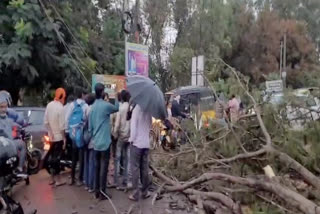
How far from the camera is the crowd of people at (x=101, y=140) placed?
8.16m

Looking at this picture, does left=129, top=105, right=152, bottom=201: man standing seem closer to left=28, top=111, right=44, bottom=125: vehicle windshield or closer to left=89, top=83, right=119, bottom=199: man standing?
left=89, top=83, right=119, bottom=199: man standing

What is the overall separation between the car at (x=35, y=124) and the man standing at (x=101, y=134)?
3.04 meters

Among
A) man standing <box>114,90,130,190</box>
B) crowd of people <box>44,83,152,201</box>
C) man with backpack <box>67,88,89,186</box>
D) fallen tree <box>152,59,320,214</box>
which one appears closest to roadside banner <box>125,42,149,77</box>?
crowd of people <box>44,83,152,201</box>

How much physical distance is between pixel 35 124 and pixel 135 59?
4258mm

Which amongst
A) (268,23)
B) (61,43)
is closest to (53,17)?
(61,43)

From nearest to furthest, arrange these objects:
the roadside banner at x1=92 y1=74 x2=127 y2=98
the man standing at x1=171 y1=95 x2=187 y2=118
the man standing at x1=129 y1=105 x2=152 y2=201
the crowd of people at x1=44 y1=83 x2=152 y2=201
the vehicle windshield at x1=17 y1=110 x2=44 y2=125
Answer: the man standing at x1=129 y1=105 x2=152 y2=201 < the crowd of people at x1=44 y1=83 x2=152 y2=201 < the vehicle windshield at x1=17 y1=110 x2=44 y2=125 < the roadside banner at x1=92 y1=74 x2=127 y2=98 < the man standing at x1=171 y1=95 x2=187 y2=118

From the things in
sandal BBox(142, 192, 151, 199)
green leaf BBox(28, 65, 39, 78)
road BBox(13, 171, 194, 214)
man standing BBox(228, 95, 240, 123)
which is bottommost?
road BBox(13, 171, 194, 214)

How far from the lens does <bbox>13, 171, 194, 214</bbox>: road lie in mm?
7805

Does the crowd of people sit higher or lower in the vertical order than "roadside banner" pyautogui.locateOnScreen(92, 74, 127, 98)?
lower

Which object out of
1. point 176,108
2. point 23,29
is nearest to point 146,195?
point 176,108

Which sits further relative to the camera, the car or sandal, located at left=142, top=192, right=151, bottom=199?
the car

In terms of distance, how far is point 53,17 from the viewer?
16375 millimetres

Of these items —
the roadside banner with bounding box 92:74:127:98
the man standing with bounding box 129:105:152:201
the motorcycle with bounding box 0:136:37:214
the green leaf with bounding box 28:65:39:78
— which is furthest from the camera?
the green leaf with bounding box 28:65:39:78

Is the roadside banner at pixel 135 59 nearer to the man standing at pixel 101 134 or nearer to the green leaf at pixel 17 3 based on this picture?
the green leaf at pixel 17 3
